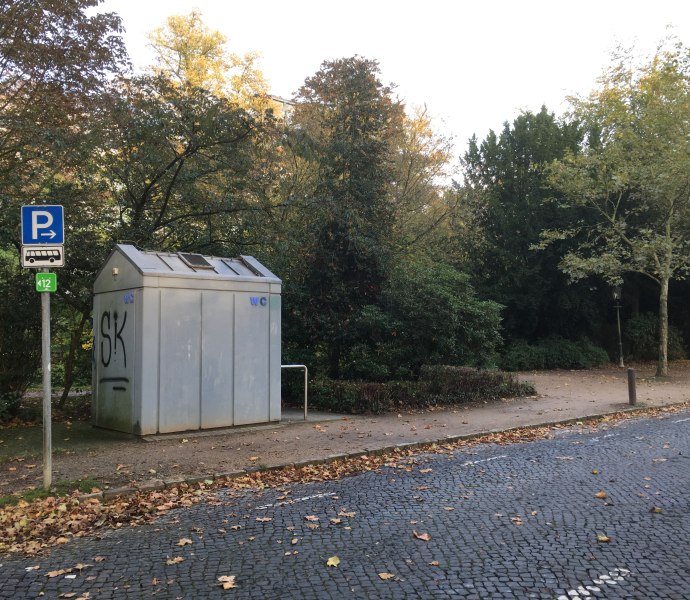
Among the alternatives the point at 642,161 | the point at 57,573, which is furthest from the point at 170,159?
the point at 642,161

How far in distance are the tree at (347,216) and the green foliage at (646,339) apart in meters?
17.6

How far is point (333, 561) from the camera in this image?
426 centimetres

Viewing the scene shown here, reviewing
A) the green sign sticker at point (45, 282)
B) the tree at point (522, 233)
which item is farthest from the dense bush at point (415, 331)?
the tree at point (522, 233)

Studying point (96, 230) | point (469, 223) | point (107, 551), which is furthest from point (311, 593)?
point (469, 223)

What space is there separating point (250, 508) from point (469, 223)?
2181 centimetres

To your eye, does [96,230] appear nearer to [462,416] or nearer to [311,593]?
[462,416]

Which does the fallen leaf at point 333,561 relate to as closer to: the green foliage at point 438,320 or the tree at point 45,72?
the tree at point 45,72

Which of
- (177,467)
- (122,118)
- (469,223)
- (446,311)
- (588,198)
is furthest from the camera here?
(469,223)

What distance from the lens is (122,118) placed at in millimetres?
11211

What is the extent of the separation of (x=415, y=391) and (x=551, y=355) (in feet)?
46.2

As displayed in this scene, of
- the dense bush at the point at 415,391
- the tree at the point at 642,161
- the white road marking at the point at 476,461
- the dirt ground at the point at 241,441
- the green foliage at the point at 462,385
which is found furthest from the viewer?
the tree at the point at 642,161

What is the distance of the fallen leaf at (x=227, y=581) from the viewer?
385 cm

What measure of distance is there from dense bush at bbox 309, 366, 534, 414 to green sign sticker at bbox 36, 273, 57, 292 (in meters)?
7.14

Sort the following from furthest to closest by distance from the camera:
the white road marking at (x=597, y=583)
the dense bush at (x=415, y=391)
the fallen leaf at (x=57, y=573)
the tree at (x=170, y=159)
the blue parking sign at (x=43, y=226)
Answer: the dense bush at (x=415, y=391)
the tree at (x=170, y=159)
the blue parking sign at (x=43, y=226)
the fallen leaf at (x=57, y=573)
the white road marking at (x=597, y=583)
